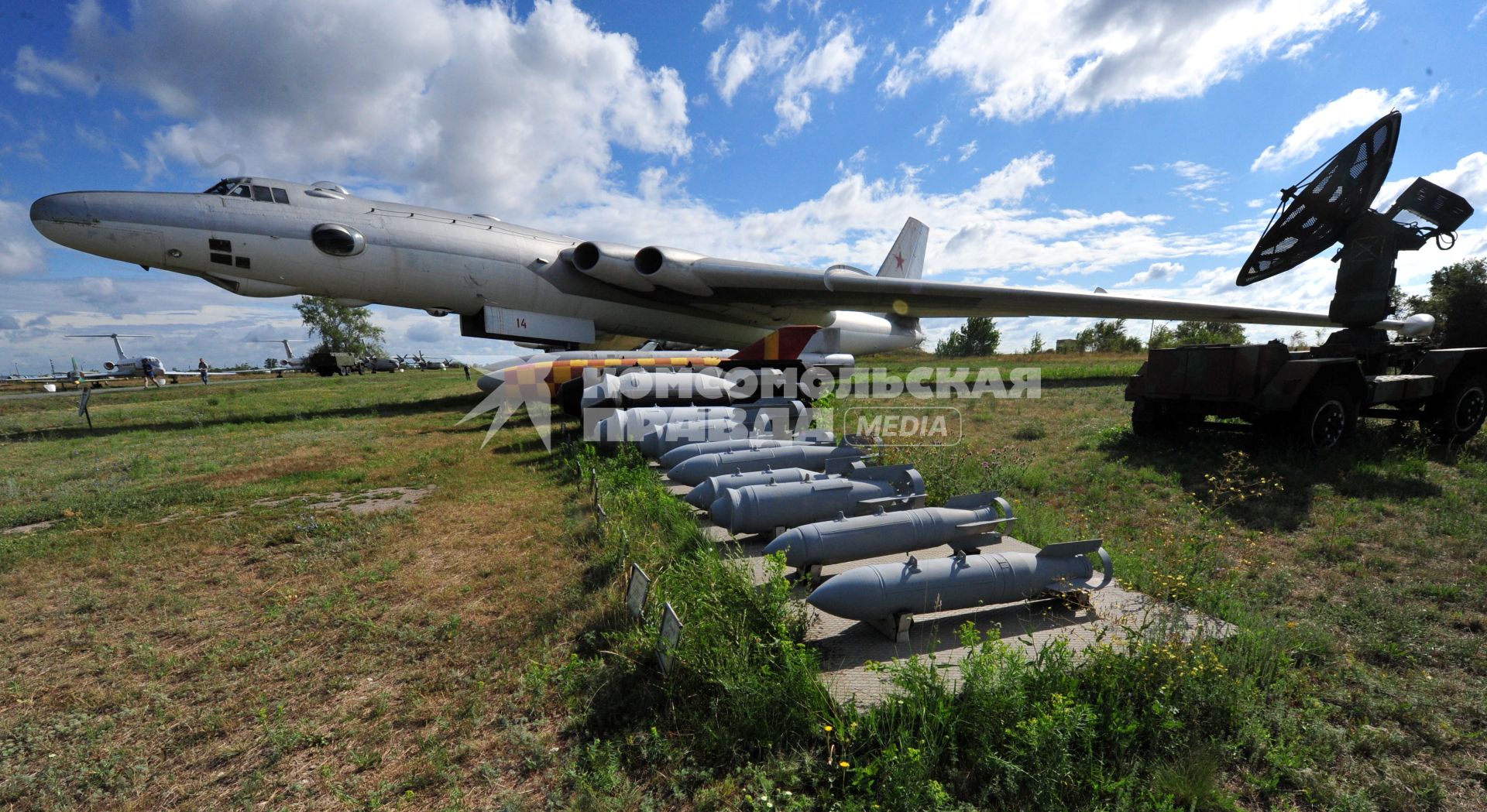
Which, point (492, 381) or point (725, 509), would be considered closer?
point (725, 509)

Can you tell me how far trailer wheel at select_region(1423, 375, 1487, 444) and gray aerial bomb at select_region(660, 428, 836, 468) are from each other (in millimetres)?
11040

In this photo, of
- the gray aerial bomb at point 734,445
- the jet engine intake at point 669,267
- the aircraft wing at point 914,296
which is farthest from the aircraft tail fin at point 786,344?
the gray aerial bomb at point 734,445

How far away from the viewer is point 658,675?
157 inches

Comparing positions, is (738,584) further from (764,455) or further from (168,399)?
(168,399)

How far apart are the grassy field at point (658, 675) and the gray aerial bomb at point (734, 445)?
27.1 inches

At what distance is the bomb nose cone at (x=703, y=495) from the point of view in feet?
21.4

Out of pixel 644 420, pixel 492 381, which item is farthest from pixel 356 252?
pixel 644 420

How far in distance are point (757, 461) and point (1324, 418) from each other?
30.9ft

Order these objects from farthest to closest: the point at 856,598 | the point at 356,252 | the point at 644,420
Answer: the point at 356,252 < the point at 644,420 < the point at 856,598

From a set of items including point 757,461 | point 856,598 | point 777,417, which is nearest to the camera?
point 856,598

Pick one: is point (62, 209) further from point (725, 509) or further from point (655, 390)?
point (725, 509)

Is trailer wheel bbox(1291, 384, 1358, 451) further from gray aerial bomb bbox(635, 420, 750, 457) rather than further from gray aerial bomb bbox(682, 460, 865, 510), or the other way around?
gray aerial bomb bbox(635, 420, 750, 457)

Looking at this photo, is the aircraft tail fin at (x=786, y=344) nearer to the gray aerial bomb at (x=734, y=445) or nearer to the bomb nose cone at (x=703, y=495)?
the gray aerial bomb at (x=734, y=445)

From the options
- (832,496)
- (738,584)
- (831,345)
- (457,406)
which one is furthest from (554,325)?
(738,584)
